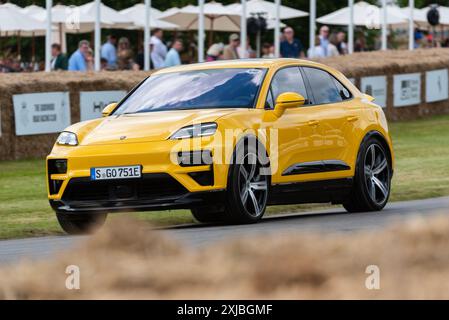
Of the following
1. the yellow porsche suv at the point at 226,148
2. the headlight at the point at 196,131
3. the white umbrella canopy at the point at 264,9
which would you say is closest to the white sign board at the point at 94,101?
the yellow porsche suv at the point at 226,148

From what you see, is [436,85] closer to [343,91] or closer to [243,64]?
[343,91]

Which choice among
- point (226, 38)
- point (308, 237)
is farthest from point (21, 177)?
point (226, 38)

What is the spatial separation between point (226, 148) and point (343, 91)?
2.62 meters

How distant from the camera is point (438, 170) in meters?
20.4

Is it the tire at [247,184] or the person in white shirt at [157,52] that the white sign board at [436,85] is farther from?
the tire at [247,184]

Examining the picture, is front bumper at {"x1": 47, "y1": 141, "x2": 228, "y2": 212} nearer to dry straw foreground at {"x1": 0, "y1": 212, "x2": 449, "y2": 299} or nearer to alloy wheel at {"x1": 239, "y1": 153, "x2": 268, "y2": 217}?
alloy wheel at {"x1": 239, "y1": 153, "x2": 268, "y2": 217}

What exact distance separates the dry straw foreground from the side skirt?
17.8 ft

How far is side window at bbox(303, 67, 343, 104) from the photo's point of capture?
14195 mm

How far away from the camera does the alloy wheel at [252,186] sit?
12625 millimetres

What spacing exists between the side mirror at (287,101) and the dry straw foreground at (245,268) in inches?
214

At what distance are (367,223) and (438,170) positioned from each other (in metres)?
8.21

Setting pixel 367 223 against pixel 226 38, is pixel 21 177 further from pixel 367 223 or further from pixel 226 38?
pixel 226 38

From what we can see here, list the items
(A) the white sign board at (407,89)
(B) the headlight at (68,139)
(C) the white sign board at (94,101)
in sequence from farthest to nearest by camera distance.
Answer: (A) the white sign board at (407,89) < (C) the white sign board at (94,101) < (B) the headlight at (68,139)

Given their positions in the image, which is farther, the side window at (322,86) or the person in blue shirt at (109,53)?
the person in blue shirt at (109,53)
